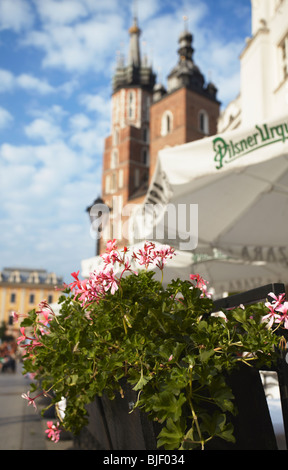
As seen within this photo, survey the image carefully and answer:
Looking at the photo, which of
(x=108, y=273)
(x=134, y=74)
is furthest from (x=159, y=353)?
(x=134, y=74)

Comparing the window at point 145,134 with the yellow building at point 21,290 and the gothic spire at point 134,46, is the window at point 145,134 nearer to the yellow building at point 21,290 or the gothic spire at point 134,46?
the gothic spire at point 134,46

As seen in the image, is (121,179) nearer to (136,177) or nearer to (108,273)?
(136,177)

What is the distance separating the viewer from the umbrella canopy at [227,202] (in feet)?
9.75

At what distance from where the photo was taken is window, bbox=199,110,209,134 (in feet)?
118

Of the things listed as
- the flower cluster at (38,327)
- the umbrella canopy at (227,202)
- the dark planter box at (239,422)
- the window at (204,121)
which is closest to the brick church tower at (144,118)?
the window at (204,121)

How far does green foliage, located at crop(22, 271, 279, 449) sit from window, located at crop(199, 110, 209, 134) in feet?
120

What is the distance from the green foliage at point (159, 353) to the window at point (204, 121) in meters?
36.5

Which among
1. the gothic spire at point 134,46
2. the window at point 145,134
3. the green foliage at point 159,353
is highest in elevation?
the gothic spire at point 134,46

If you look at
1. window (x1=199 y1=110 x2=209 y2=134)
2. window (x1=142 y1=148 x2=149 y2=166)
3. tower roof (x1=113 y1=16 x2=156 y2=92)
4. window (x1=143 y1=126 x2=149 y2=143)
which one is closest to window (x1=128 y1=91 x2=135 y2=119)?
tower roof (x1=113 y1=16 x2=156 y2=92)

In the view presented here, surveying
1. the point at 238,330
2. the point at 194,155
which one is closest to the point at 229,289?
the point at 194,155

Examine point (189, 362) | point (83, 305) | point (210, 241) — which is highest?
point (210, 241)
